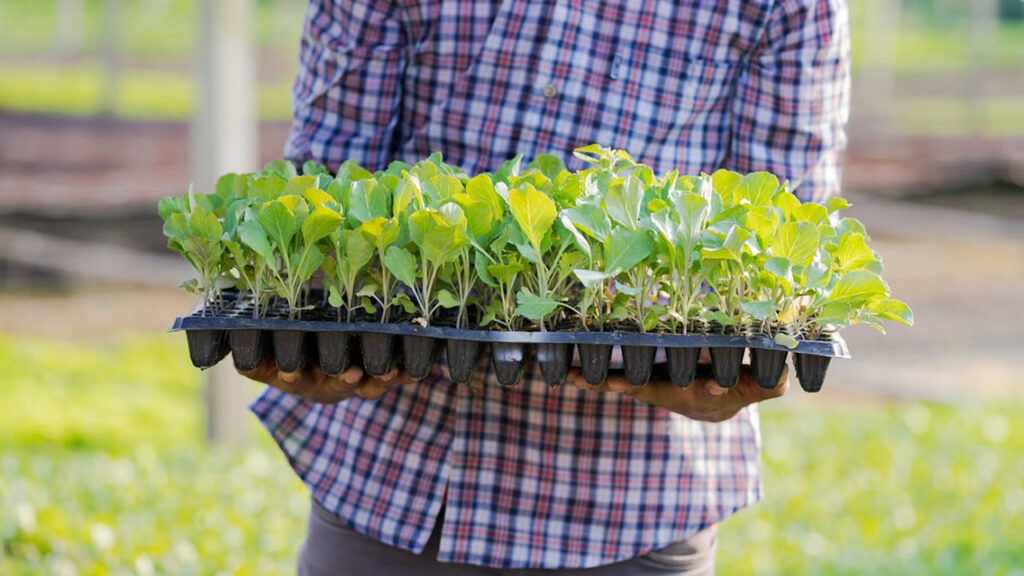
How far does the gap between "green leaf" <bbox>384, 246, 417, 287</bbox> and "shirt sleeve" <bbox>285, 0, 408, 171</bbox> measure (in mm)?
435

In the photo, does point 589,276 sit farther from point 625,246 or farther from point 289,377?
point 289,377

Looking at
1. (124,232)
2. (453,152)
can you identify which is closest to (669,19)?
(453,152)

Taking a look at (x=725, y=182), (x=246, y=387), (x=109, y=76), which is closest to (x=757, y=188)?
(x=725, y=182)

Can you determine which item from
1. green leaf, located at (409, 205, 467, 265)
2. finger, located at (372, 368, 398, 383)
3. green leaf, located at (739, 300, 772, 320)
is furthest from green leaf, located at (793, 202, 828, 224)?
finger, located at (372, 368, 398, 383)

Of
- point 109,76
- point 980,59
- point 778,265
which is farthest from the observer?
point 980,59

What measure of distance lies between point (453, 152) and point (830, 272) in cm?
59

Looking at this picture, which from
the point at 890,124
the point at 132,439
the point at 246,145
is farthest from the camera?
the point at 890,124

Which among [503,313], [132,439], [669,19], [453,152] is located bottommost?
[132,439]

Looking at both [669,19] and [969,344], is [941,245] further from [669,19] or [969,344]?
[669,19]

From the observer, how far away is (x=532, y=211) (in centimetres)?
111

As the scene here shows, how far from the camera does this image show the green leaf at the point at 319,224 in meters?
1.13

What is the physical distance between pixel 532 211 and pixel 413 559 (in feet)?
1.99

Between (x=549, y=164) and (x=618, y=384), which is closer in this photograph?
(x=618, y=384)

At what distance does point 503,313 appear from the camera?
1.16 m
